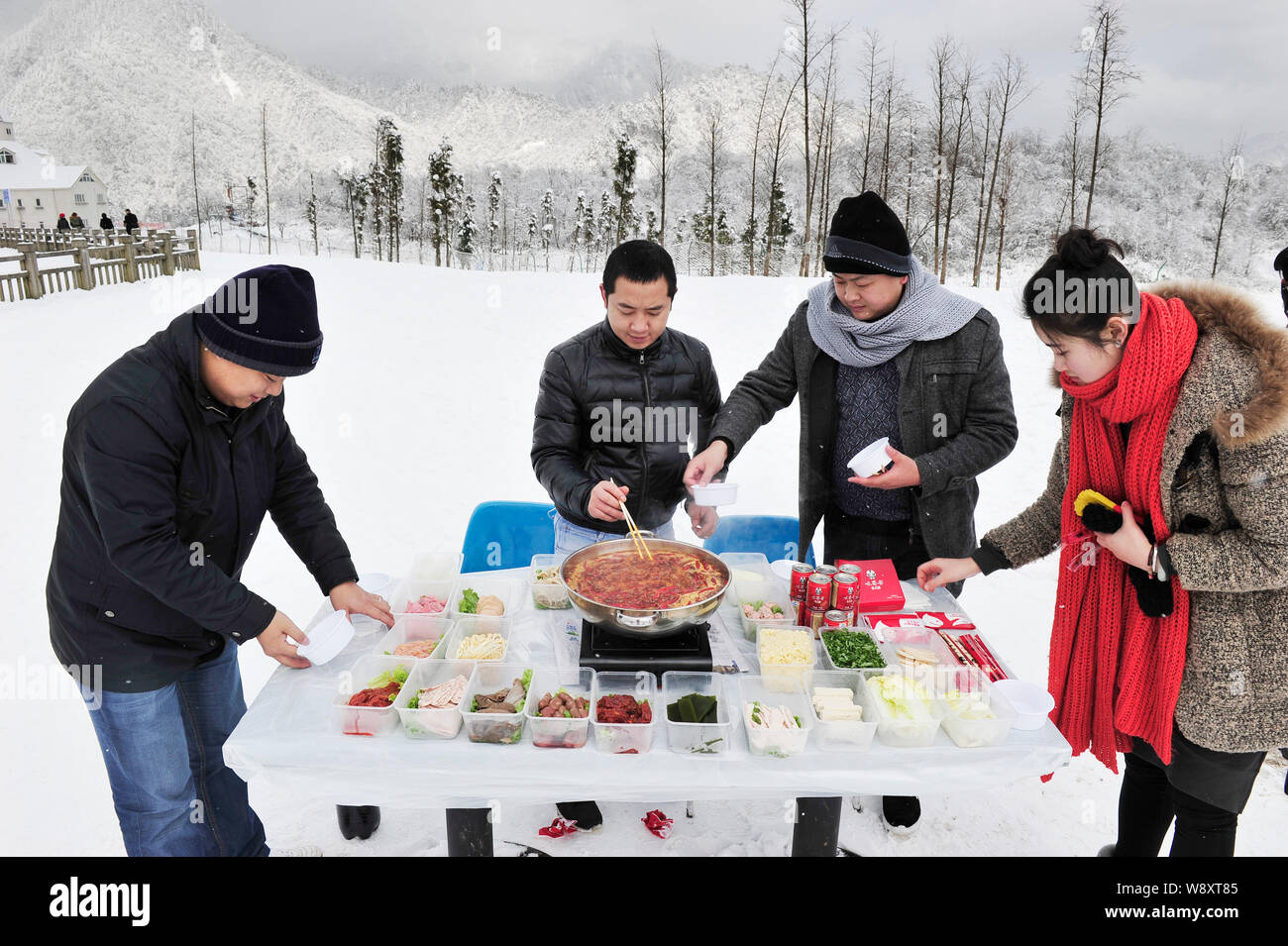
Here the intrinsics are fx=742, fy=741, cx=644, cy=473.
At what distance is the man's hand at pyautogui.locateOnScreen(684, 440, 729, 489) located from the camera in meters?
2.58

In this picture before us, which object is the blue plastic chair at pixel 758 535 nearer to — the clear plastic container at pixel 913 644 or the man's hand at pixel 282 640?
the clear plastic container at pixel 913 644

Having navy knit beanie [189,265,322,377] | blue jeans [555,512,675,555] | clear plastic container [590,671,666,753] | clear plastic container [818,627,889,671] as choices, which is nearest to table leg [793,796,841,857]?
clear plastic container [818,627,889,671]

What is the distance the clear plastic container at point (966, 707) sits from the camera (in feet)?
5.98

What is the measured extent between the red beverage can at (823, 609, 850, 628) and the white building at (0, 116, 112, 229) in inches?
1589

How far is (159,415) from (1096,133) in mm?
19979

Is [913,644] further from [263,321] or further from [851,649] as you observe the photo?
[263,321]

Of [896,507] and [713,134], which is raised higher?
[713,134]

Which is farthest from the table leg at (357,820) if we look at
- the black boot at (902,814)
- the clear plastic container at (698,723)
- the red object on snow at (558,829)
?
the black boot at (902,814)

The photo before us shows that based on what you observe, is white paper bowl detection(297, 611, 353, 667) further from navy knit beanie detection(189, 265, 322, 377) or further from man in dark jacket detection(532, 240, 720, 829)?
man in dark jacket detection(532, 240, 720, 829)

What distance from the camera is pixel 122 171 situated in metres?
63.6

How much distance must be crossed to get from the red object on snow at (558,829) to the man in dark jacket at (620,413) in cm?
105

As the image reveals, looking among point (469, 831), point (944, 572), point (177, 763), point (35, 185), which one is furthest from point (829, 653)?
point (35, 185)
